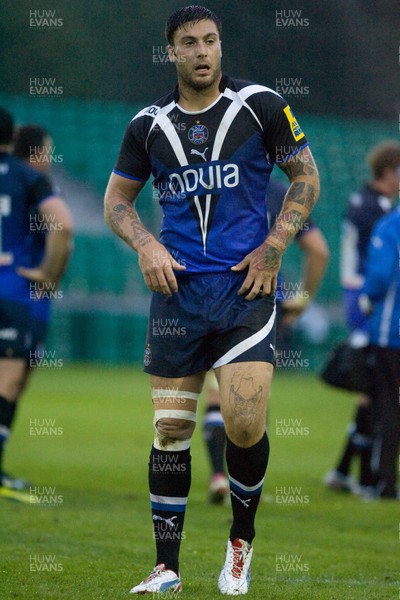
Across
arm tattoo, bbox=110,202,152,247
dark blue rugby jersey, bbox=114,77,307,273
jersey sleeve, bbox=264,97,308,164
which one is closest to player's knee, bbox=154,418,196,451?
dark blue rugby jersey, bbox=114,77,307,273

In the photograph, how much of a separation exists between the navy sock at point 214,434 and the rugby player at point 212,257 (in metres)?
2.83

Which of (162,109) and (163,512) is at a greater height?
(162,109)

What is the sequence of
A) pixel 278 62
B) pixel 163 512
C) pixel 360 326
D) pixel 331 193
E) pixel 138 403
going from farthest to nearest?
pixel 331 193
pixel 278 62
pixel 138 403
pixel 360 326
pixel 163 512

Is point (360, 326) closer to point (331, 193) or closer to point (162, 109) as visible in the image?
point (162, 109)

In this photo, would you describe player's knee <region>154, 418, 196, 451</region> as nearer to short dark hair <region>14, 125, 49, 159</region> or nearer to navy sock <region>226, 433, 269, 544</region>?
navy sock <region>226, 433, 269, 544</region>

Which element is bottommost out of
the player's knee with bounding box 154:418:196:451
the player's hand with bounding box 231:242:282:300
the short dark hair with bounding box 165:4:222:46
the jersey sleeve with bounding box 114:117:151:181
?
the player's knee with bounding box 154:418:196:451

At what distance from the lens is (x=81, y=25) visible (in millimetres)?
21375

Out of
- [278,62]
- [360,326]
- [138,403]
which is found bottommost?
[138,403]

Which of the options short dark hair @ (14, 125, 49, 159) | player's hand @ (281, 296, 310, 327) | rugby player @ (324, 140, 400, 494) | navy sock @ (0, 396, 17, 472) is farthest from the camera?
rugby player @ (324, 140, 400, 494)

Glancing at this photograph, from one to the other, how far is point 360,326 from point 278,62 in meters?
11.0

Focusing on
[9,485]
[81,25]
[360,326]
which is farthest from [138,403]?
[81,25]

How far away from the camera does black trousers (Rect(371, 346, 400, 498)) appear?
841 centimetres

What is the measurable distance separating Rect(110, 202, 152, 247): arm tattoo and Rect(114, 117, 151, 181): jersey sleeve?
149 millimetres

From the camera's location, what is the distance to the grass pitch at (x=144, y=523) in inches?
205
